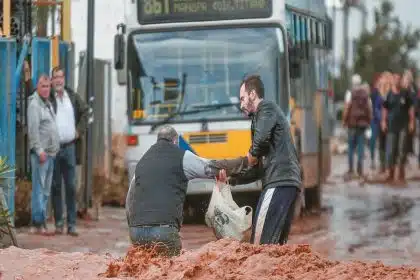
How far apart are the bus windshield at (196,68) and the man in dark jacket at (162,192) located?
7822mm

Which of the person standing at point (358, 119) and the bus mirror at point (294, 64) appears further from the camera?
the person standing at point (358, 119)

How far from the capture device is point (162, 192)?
37.3 feet

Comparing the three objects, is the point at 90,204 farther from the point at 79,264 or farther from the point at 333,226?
the point at 79,264

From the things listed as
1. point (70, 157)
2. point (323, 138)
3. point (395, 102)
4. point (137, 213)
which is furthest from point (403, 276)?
point (395, 102)

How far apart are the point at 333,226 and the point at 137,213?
8546 millimetres

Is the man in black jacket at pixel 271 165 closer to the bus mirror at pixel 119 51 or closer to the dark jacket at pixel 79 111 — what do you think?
the dark jacket at pixel 79 111

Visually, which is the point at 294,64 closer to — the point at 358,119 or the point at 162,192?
the point at 162,192

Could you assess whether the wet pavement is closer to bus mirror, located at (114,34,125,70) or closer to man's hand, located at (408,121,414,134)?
bus mirror, located at (114,34,125,70)

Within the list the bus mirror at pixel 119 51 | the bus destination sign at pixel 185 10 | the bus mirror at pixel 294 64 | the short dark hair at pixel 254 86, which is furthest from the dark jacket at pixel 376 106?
the short dark hair at pixel 254 86

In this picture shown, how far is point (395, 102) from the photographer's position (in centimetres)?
2925

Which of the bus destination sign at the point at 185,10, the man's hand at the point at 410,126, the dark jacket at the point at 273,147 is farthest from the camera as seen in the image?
the man's hand at the point at 410,126

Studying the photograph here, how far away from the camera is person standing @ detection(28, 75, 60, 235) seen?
1712 cm

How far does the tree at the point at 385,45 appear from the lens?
59.2 meters

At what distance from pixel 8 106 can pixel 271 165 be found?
5.10 metres
